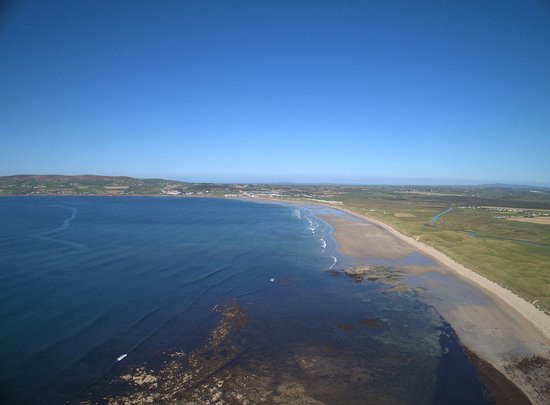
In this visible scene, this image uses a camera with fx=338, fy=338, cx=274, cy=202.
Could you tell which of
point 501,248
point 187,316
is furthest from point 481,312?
point 501,248

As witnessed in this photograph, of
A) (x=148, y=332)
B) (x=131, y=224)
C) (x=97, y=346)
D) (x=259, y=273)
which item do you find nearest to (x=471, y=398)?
(x=148, y=332)

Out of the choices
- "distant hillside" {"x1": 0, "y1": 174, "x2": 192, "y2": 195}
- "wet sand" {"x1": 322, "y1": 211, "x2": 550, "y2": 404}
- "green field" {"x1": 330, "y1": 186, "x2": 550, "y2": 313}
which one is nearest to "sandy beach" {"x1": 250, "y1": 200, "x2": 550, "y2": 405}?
"wet sand" {"x1": 322, "y1": 211, "x2": 550, "y2": 404}

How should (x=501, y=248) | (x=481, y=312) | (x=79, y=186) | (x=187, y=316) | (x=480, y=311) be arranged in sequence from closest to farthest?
1. (x=187, y=316)
2. (x=481, y=312)
3. (x=480, y=311)
4. (x=501, y=248)
5. (x=79, y=186)

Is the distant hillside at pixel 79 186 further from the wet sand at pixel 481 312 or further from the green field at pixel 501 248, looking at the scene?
the wet sand at pixel 481 312

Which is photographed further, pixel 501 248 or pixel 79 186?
pixel 79 186

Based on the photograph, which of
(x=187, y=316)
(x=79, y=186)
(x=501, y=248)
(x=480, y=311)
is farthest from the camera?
(x=79, y=186)

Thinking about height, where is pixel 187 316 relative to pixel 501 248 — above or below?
below

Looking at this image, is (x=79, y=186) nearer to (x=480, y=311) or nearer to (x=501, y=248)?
(x=501, y=248)

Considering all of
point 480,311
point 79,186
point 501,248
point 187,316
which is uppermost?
point 79,186
